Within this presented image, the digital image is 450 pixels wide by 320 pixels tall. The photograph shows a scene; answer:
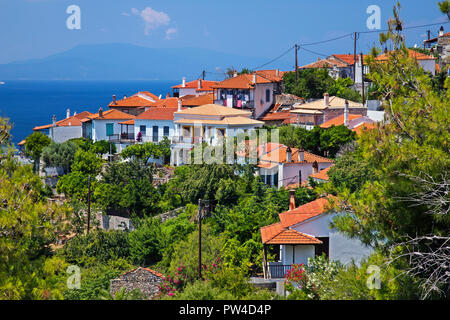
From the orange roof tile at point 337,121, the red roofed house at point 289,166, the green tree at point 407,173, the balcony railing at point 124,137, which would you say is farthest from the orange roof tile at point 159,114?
the green tree at point 407,173

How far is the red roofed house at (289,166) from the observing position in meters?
31.0

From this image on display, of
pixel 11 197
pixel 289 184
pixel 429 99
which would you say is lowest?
pixel 289 184

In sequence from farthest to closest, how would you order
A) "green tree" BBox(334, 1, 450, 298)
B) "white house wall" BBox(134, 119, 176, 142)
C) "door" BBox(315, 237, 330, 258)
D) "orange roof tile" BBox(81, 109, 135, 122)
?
1. "orange roof tile" BBox(81, 109, 135, 122)
2. "white house wall" BBox(134, 119, 176, 142)
3. "door" BBox(315, 237, 330, 258)
4. "green tree" BBox(334, 1, 450, 298)

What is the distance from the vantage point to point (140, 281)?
20797 mm

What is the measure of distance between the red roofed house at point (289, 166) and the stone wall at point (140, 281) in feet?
37.8

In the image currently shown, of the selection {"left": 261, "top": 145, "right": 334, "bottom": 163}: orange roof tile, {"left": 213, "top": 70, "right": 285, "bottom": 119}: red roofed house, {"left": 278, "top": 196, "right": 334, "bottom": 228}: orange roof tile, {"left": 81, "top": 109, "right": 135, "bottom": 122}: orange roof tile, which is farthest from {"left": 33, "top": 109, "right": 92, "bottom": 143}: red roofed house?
{"left": 278, "top": 196, "right": 334, "bottom": 228}: orange roof tile

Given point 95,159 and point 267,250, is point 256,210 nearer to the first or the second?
point 267,250

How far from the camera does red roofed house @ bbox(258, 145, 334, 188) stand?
3095 centimetres

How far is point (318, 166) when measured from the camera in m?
31.6

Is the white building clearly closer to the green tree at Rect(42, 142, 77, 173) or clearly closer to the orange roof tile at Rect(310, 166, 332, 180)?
A: the green tree at Rect(42, 142, 77, 173)

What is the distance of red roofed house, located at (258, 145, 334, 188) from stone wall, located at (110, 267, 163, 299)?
11529 millimetres

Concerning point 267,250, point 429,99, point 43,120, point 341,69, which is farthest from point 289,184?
point 43,120

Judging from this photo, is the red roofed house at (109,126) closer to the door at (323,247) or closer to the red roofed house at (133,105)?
the red roofed house at (133,105)
